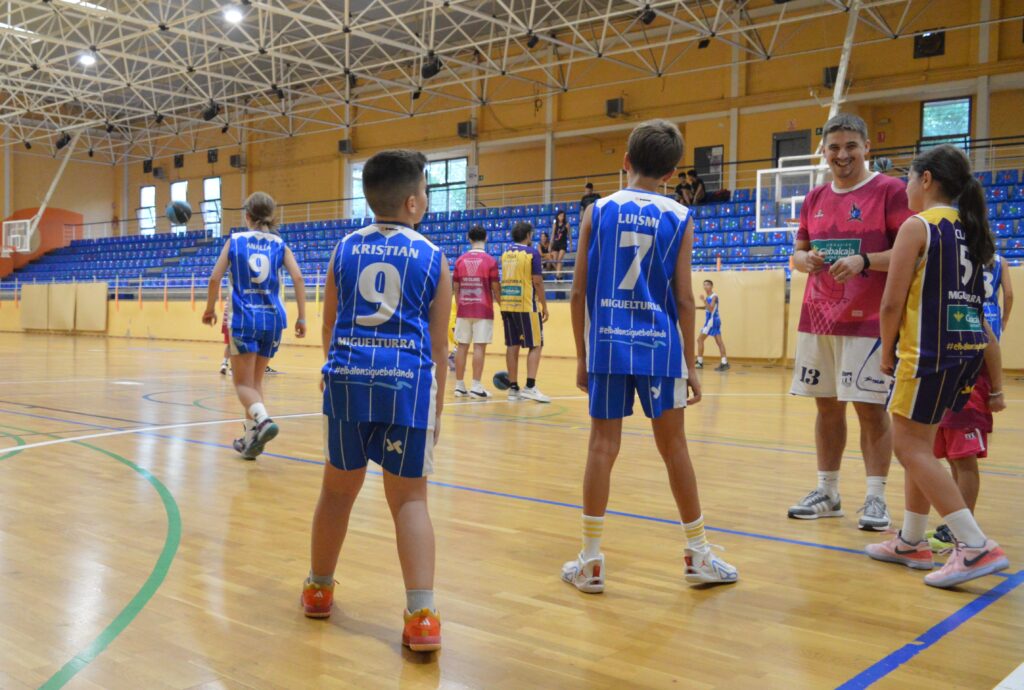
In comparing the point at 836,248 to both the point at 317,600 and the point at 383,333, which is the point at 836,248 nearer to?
the point at 383,333

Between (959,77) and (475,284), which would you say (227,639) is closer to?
(475,284)

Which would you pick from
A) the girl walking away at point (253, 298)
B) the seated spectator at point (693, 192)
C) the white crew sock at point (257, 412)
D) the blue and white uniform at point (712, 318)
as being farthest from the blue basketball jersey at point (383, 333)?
the seated spectator at point (693, 192)

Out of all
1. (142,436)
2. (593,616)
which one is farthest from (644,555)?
(142,436)

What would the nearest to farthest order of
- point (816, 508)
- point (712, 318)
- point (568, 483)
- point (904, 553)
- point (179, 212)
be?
point (904, 553) < point (816, 508) < point (568, 483) < point (712, 318) < point (179, 212)

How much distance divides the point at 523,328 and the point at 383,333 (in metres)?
6.39

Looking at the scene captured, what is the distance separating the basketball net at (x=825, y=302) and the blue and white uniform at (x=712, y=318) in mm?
10811

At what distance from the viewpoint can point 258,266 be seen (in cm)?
542

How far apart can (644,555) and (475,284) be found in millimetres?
5755

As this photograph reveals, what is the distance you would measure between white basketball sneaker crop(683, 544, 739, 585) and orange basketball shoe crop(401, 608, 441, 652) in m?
0.96

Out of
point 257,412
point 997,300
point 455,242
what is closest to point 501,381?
point 257,412

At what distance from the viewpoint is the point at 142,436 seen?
5.97 m

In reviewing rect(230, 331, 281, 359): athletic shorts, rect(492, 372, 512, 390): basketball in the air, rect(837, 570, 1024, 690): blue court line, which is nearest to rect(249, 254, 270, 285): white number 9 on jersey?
rect(230, 331, 281, 359): athletic shorts

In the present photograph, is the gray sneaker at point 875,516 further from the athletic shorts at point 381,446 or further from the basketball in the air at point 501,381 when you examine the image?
the basketball in the air at point 501,381

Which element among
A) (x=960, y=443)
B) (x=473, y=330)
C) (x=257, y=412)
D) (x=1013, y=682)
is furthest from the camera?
(x=473, y=330)
